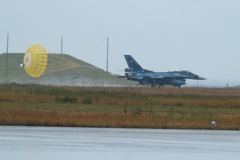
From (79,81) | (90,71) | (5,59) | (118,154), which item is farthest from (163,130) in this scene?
(5,59)

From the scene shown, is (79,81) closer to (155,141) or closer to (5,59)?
(5,59)

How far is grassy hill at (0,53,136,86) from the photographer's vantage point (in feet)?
375

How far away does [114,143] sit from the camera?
23578mm

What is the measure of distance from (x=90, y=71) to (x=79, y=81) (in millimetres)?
12640

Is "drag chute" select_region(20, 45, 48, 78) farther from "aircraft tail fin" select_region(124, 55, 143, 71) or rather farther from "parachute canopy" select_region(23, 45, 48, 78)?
"aircraft tail fin" select_region(124, 55, 143, 71)

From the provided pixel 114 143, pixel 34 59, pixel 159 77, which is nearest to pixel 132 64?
pixel 159 77

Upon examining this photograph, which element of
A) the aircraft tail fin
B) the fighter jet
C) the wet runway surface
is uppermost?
the aircraft tail fin

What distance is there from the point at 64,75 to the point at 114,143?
9908cm

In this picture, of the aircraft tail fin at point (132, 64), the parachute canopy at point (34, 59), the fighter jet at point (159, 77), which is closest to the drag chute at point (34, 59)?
the parachute canopy at point (34, 59)

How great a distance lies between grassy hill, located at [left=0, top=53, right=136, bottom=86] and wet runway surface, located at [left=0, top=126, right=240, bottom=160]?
80093mm

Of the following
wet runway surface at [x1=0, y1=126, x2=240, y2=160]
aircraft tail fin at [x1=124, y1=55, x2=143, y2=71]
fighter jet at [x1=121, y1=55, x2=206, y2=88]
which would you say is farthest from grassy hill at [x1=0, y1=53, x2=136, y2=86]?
wet runway surface at [x1=0, y1=126, x2=240, y2=160]

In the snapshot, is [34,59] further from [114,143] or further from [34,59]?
[114,143]

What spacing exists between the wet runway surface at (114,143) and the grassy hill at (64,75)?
8009 cm

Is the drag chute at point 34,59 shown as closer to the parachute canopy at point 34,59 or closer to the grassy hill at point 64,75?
the parachute canopy at point 34,59
